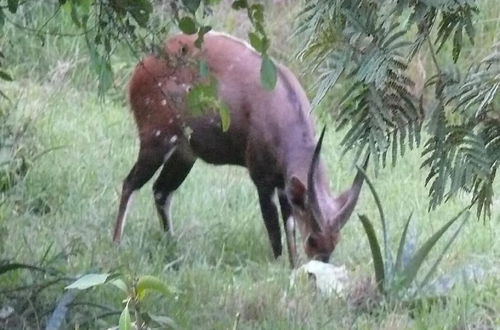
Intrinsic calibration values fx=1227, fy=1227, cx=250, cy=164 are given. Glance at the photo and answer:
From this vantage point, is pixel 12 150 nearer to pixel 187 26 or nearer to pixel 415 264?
pixel 415 264

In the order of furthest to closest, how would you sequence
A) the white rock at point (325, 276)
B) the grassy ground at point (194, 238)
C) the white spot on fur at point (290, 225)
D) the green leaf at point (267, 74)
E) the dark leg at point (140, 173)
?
the dark leg at point (140, 173) → the white spot on fur at point (290, 225) → the white rock at point (325, 276) → the grassy ground at point (194, 238) → the green leaf at point (267, 74)

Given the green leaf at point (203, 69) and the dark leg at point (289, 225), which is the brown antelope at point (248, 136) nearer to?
the dark leg at point (289, 225)

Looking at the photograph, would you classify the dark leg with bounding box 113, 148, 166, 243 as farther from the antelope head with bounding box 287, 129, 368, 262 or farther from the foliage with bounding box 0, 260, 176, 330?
the foliage with bounding box 0, 260, 176, 330

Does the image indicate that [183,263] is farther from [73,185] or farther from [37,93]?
[37,93]

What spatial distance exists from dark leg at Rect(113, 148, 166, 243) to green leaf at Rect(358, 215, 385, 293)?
1.67 meters

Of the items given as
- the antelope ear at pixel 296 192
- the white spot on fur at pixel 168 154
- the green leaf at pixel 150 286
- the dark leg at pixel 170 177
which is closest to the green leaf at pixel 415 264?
the antelope ear at pixel 296 192

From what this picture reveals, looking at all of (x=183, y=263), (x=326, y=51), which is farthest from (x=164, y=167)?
(x=326, y=51)

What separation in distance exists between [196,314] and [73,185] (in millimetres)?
2577

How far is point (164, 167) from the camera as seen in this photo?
6.95 meters

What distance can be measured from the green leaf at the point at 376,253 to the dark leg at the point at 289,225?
95 cm

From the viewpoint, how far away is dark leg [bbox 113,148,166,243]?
659 cm

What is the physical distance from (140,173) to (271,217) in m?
0.78

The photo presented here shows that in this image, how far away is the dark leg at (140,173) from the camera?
659cm

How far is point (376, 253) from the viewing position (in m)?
5.18
